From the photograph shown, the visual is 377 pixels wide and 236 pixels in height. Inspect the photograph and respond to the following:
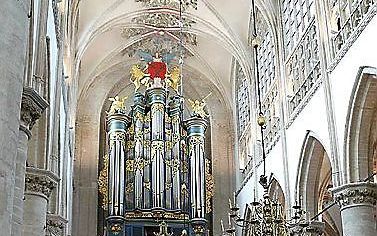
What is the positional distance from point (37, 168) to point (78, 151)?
11.4m

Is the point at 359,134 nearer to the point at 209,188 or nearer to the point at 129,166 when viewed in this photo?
the point at 209,188

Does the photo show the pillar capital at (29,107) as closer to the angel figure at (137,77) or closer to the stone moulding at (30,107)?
the stone moulding at (30,107)

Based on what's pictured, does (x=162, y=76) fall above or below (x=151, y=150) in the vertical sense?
above

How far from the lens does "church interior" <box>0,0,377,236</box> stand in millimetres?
14547

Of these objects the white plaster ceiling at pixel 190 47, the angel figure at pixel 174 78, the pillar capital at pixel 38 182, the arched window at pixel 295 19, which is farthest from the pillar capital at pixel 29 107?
the angel figure at pixel 174 78

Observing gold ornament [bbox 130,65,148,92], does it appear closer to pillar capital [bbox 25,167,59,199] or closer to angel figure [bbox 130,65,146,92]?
angel figure [bbox 130,65,146,92]

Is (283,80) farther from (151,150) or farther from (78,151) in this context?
(78,151)

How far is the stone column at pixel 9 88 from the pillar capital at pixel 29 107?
122 inches

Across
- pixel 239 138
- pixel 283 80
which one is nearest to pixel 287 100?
pixel 283 80

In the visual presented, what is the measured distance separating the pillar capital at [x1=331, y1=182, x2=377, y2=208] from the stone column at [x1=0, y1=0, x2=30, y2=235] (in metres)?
9.13

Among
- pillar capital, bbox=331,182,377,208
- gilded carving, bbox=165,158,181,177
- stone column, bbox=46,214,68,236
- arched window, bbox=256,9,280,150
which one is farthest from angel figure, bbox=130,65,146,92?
pillar capital, bbox=331,182,377,208

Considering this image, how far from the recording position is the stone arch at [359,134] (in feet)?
48.0

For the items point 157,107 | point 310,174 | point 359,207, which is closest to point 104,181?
point 157,107

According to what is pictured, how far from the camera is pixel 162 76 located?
2545 cm
